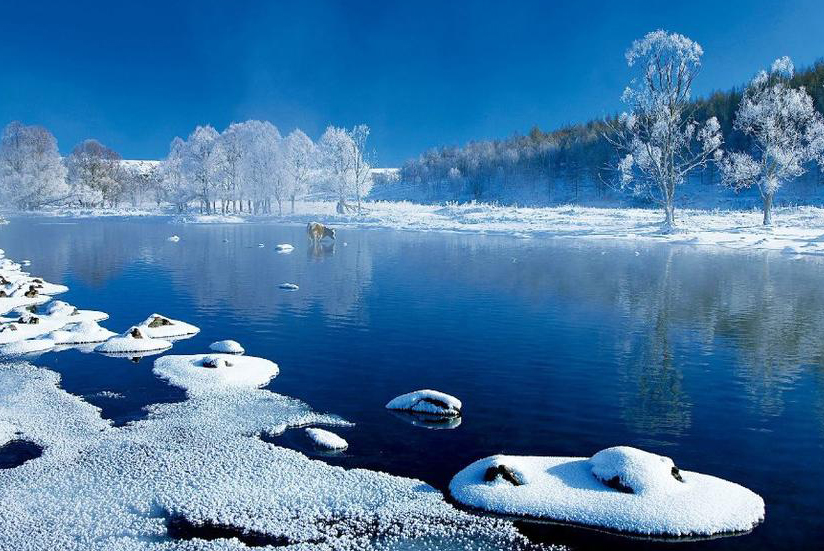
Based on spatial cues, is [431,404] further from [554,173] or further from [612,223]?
[554,173]

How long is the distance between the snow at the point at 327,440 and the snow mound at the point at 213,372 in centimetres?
372

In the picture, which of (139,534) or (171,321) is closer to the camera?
(139,534)

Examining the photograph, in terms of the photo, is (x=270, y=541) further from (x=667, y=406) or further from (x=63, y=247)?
→ (x=63, y=247)

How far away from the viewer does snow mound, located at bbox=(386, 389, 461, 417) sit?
13.0 m

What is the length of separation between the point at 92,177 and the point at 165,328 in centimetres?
10611

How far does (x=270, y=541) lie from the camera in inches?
331

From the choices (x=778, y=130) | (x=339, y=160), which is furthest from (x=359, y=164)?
(x=778, y=130)

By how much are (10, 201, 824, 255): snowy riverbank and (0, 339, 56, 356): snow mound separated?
4732cm

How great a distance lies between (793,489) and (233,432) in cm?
956

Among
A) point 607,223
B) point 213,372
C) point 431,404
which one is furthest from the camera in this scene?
point 607,223

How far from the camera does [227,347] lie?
17.8 m

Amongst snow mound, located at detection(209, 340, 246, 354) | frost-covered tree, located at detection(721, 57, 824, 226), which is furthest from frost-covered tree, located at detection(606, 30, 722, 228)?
snow mound, located at detection(209, 340, 246, 354)

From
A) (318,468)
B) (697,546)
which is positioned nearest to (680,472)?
(697,546)

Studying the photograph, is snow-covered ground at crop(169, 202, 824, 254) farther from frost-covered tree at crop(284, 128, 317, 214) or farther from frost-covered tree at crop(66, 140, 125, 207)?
frost-covered tree at crop(66, 140, 125, 207)
